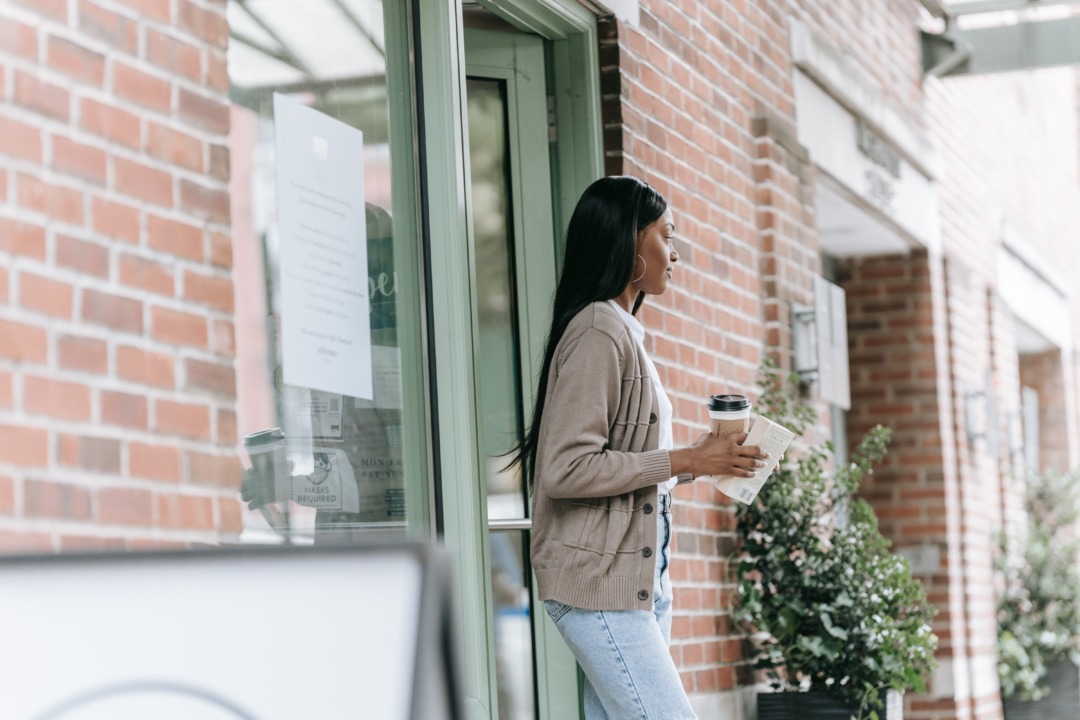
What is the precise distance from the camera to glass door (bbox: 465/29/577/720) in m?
4.32

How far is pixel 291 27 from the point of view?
3092 mm

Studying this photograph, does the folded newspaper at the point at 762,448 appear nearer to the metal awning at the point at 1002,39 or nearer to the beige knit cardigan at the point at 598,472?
the beige knit cardigan at the point at 598,472

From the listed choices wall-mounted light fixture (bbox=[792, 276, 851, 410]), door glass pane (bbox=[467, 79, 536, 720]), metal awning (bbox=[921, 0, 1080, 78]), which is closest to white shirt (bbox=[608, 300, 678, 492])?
door glass pane (bbox=[467, 79, 536, 720])

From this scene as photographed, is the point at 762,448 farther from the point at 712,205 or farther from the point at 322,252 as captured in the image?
the point at 712,205

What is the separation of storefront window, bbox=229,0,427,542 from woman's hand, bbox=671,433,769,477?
2.30 feet

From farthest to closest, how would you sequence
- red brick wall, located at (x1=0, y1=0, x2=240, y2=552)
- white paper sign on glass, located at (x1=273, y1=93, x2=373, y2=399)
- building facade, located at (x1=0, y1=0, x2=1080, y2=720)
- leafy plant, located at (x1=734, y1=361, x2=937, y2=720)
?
leafy plant, located at (x1=734, y1=361, x2=937, y2=720) < white paper sign on glass, located at (x1=273, y1=93, x2=373, y2=399) < building facade, located at (x1=0, y1=0, x2=1080, y2=720) < red brick wall, located at (x1=0, y1=0, x2=240, y2=552)

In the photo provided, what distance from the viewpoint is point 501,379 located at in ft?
14.3

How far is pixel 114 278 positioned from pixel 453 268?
4.43ft

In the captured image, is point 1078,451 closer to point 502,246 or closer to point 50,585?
point 502,246

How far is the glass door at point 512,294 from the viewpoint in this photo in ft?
14.2

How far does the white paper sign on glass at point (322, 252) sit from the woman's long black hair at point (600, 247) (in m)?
0.43

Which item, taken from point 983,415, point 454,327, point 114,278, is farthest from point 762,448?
point 983,415

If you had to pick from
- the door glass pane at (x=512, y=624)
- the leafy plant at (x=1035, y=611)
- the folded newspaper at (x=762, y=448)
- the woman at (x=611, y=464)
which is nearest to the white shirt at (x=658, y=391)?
the woman at (x=611, y=464)

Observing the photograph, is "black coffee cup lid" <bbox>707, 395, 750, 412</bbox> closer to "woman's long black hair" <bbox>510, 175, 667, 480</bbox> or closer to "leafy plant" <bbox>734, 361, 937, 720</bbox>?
"woman's long black hair" <bbox>510, 175, 667, 480</bbox>
